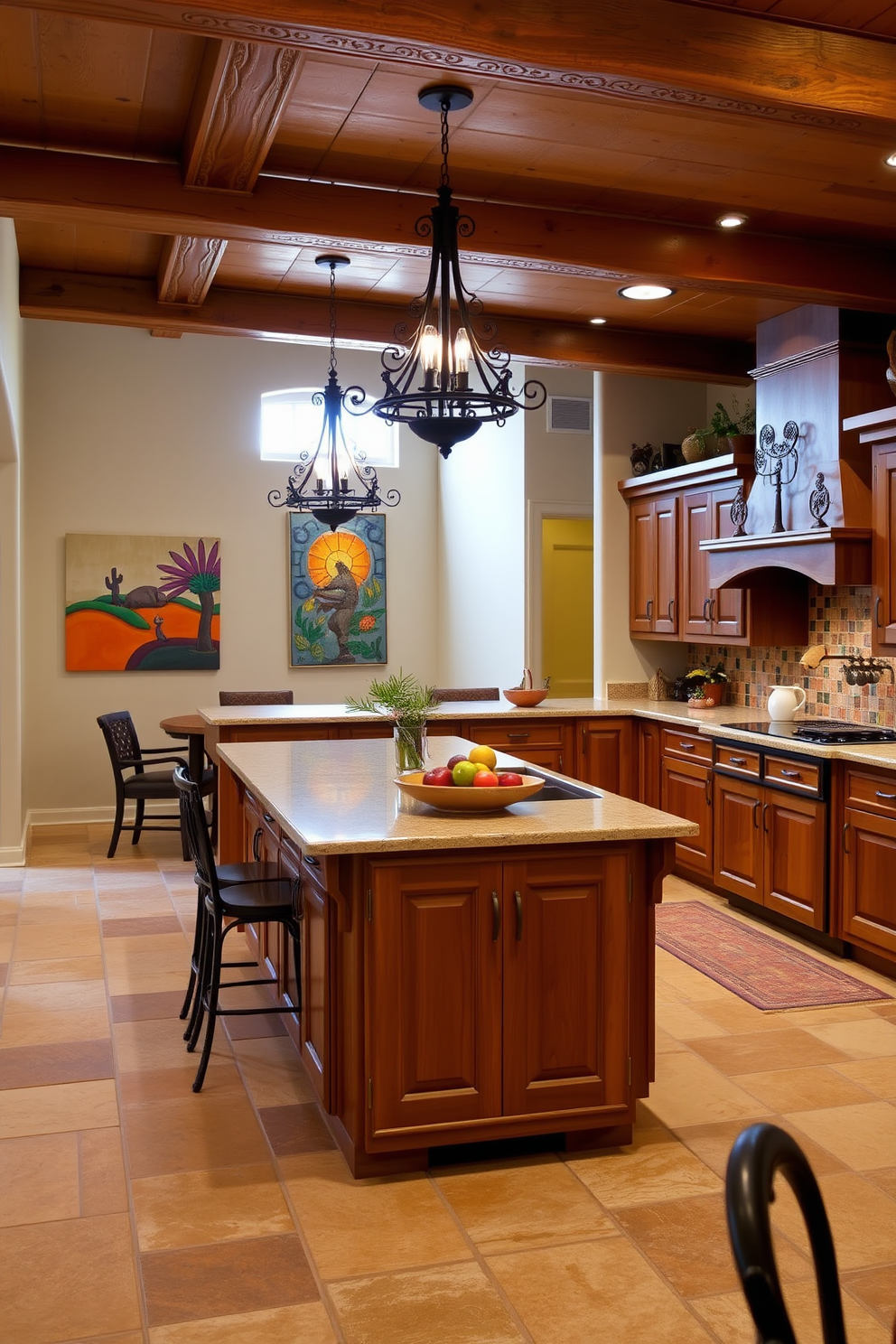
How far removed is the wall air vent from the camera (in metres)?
8.26

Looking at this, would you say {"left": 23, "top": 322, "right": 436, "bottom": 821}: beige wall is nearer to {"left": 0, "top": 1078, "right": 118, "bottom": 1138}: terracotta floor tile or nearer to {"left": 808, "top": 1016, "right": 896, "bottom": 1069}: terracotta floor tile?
{"left": 0, "top": 1078, "right": 118, "bottom": 1138}: terracotta floor tile

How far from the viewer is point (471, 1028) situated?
3.01m

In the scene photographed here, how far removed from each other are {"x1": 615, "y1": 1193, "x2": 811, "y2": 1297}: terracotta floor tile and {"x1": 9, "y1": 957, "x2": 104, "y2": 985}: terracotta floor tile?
2.67m

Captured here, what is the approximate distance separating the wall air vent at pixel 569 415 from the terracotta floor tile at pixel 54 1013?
16.8 feet

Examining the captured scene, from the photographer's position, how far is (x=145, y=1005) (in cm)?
438

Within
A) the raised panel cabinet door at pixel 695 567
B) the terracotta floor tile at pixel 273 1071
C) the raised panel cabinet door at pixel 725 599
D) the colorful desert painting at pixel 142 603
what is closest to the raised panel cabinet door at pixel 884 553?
the raised panel cabinet door at pixel 725 599

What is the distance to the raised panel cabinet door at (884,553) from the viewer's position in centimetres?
492

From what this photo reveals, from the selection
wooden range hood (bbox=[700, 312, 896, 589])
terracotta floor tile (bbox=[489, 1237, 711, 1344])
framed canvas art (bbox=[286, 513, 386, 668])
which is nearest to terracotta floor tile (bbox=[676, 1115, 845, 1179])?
terracotta floor tile (bbox=[489, 1237, 711, 1344])

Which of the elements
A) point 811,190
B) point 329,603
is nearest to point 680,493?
point 811,190

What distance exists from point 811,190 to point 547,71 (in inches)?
68.5

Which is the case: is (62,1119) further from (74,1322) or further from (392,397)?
(392,397)

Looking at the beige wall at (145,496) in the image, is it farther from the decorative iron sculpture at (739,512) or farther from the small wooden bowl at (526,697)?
the decorative iron sculpture at (739,512)

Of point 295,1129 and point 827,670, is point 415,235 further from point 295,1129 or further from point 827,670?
point 295,1129

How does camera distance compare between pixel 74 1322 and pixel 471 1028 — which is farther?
pixel 471 1028
